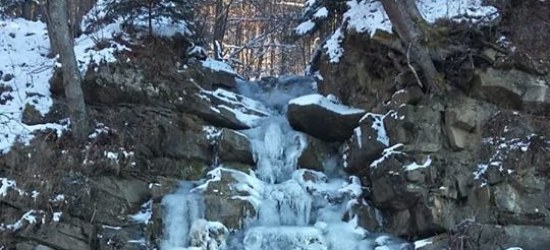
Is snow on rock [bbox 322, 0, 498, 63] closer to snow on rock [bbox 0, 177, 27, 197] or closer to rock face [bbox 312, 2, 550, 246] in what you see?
rock face [bbox 312, 2, 550, 246]

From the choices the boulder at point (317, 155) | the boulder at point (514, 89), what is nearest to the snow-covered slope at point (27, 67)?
the boulder at point (317, 155)

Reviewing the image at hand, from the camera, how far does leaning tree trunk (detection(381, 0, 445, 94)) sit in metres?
9.29

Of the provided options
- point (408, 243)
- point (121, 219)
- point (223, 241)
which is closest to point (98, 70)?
point (121, 219)

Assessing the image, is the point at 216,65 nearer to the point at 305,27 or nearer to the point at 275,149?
the point at 305,27

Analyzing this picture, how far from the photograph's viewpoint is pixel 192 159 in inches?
400

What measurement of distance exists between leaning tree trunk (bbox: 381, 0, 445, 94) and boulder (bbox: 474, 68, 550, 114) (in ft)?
2.13

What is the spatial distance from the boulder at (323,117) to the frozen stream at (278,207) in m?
0.27

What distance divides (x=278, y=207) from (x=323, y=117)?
1870 mm

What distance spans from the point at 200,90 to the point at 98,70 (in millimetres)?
1877

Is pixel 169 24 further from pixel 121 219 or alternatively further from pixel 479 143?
pixel 479 143

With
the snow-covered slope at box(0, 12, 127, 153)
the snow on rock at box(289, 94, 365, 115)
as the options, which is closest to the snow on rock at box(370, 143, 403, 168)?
the snow on rock at box(289, 94, 365, 115)

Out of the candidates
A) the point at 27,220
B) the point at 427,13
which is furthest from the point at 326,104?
the point at 27,220

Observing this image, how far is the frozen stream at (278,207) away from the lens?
877 centimetres

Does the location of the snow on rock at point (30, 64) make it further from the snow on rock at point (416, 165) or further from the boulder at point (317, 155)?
the snow on rock at point (416, 165)
